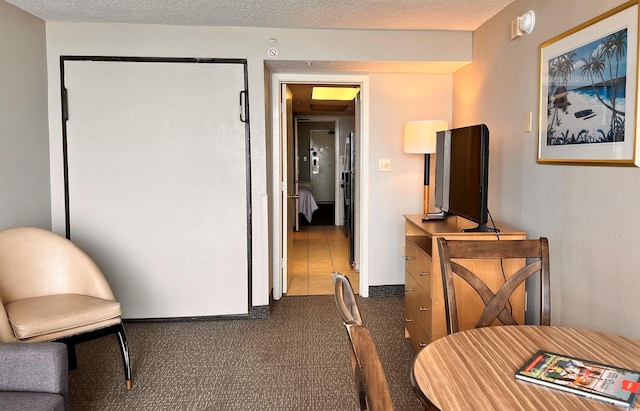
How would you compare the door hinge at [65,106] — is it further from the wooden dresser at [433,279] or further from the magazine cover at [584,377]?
the magazine cover at [584,377]

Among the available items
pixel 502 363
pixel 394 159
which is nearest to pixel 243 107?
pixel 394 159

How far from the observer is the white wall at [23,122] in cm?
286

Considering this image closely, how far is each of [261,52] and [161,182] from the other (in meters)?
1.25

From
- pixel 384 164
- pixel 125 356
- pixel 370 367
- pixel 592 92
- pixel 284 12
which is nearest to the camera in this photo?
pixel 370 367

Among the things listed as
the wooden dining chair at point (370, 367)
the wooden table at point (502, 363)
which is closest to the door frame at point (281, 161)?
the wooden table at point (502, 363)

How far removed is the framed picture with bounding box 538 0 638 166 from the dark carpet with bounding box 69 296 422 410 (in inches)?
58.9

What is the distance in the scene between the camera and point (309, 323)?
355 centimetres

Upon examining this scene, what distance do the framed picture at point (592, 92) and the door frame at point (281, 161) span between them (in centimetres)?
173

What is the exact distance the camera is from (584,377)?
1.17 metres

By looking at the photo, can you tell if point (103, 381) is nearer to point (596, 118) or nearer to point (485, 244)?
point (485, 244)

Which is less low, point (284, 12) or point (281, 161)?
point (284, 12)

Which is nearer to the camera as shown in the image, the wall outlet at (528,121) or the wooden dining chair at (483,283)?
the wooden dining chair at (483,283)

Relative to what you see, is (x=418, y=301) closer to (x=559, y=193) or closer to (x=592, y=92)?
(x=559, y=193)

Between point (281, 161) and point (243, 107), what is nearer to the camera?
point (243, 107)
